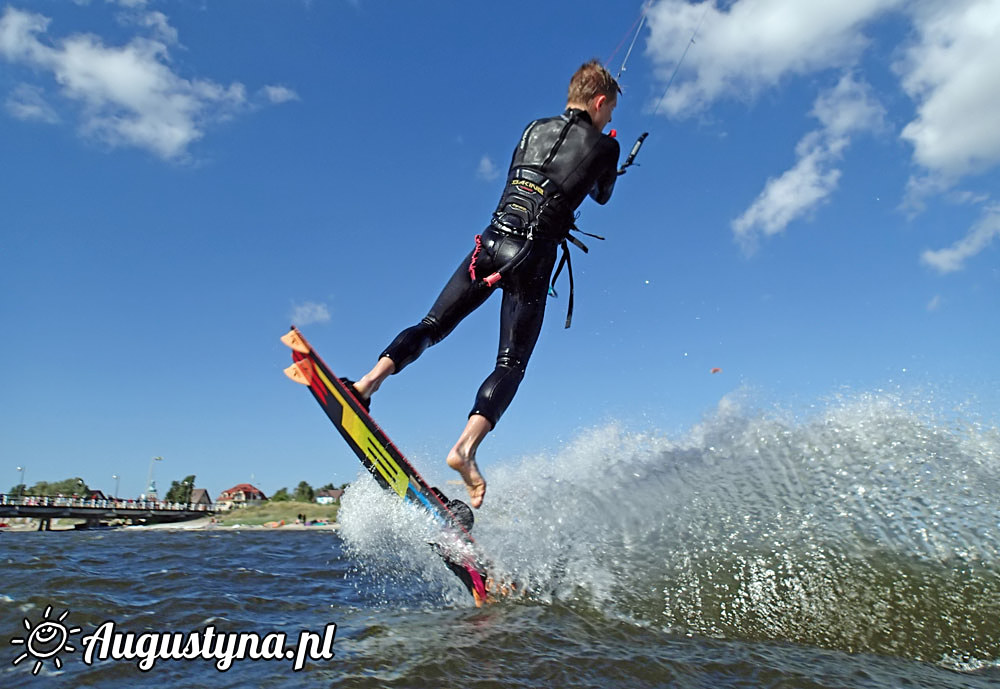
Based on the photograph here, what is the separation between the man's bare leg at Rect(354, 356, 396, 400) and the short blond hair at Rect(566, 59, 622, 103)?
2.47m

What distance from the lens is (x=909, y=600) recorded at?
13.3ft

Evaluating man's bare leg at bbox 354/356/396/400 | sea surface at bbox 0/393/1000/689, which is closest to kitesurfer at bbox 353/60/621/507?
man's bare leg at bbox 354/356/396/400

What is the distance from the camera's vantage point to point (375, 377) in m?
4.56

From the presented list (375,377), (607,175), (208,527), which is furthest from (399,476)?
(208,527)

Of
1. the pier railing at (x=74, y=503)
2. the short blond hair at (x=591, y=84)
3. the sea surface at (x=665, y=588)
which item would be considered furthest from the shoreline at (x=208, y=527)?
the short blond hair at (x=591, y=84)

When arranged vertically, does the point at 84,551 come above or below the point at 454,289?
below

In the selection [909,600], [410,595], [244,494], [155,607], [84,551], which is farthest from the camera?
[244,494]

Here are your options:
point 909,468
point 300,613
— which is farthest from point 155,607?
point 909,468

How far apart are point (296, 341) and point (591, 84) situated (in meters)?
2.93

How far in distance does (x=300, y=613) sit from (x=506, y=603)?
1461 millimetres

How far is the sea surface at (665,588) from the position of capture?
3.16m

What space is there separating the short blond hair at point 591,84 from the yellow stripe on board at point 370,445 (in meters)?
2.85

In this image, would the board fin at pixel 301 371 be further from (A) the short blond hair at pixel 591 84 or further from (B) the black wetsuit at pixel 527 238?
(A) the short blond hair at pixel 591 84

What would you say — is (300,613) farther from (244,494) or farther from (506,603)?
(244,494)
